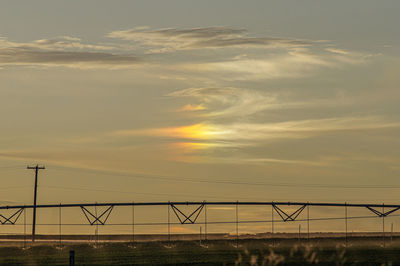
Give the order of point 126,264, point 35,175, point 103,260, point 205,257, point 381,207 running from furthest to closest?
point 35,175 → point 381,207 → point 205,257 → point 103,260 → point 126,264

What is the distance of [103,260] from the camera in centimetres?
7169

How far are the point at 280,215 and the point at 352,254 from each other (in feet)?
143

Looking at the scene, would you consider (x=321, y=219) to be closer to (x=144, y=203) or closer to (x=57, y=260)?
(x=144, y=203)

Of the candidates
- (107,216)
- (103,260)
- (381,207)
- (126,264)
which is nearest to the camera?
(126,264)

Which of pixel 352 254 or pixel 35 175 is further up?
pixel 35 175

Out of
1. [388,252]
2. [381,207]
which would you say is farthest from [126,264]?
[381,207]

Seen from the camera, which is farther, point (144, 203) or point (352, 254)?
point (144, 203)

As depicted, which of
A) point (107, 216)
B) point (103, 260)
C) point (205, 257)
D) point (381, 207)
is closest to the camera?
point (103, 260)

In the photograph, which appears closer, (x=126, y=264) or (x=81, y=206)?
(x=126, y=264)

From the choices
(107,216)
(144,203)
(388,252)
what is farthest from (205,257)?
(144,203)

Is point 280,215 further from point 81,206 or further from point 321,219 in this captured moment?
point 81,206

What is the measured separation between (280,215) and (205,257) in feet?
148

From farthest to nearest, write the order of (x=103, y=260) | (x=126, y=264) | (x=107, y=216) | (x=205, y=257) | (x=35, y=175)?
(x=35, y=175) → (x=107, y=216) → (x=205, y=257) → (x=103, y=260) → (x=126, y=264)

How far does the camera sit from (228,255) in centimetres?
7731
